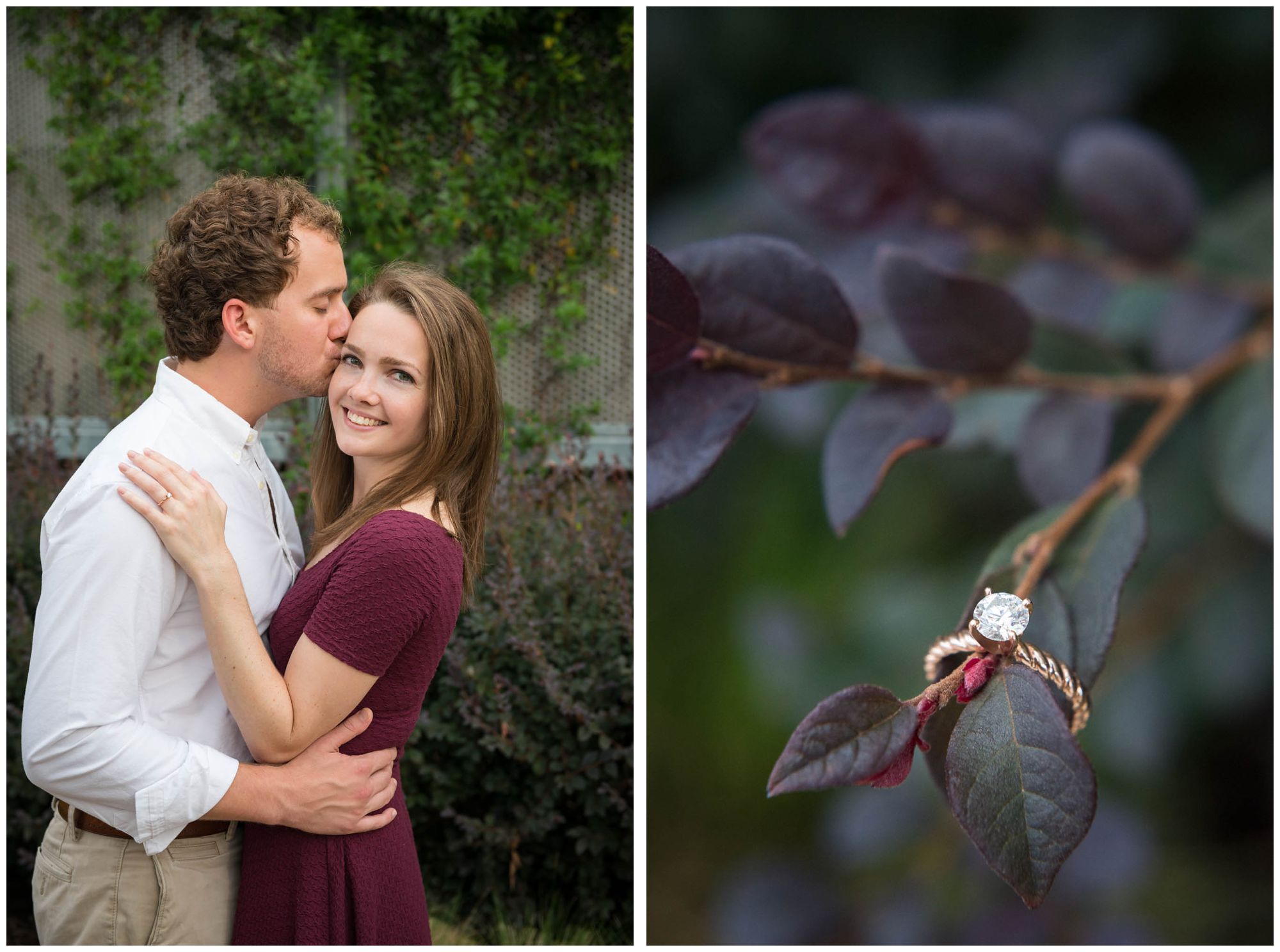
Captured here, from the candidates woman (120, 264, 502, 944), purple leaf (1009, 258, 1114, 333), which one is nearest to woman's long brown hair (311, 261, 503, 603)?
woman (120, 264, 502, 944)

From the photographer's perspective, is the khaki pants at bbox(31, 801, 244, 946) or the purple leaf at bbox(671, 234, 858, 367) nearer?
the purple leaf at bbox(671, 234, 858, 367)

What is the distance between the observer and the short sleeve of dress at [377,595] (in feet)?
3.19

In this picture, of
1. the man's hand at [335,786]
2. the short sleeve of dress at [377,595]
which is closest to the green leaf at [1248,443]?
the short sleeve of dress at [377,595]

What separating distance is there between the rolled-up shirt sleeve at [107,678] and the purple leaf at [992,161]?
2.75 feet

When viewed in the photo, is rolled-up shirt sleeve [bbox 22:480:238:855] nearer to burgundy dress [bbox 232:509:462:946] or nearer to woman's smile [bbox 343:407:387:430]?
burgundy dress [bbox 232:509:462:946]

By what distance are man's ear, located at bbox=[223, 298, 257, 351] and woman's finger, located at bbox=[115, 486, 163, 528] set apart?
0.23 m

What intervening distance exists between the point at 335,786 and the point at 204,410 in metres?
0.46

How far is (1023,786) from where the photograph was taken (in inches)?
17.5

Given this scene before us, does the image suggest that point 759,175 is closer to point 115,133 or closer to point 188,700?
point 188,700

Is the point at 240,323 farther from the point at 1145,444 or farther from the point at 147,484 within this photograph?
the point at 1145,444

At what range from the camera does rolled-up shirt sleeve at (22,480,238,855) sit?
935 millimetres

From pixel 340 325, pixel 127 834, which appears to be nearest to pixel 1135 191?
pixel 340 325

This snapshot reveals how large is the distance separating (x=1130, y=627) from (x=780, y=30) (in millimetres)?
450

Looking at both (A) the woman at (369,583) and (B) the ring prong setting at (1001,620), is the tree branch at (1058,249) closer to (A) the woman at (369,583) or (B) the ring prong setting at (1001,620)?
(B) the ring prong setting at (1001,620)
